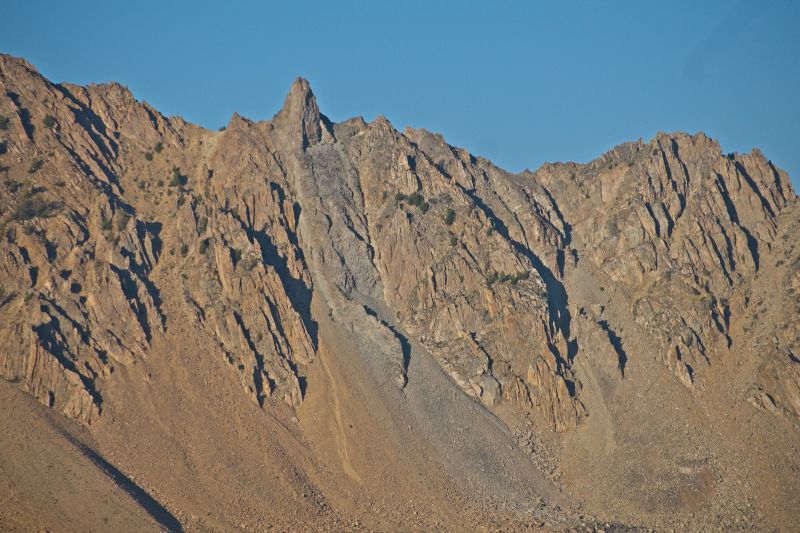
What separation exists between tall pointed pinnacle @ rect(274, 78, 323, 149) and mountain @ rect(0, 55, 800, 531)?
17.8 inches

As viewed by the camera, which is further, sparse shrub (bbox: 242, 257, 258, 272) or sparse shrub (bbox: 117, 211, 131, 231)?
sparse shrub (bbox: 242, 257, 258, 272)

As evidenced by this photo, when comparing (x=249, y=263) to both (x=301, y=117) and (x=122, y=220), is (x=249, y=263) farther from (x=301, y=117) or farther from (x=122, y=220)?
(x=301, y=117)

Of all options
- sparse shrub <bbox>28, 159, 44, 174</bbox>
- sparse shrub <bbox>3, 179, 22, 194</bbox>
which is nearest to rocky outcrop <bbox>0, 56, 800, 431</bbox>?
sparse shrub <bbox>28, 159, 44, 174</bbox>

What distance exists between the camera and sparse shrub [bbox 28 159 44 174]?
116 m

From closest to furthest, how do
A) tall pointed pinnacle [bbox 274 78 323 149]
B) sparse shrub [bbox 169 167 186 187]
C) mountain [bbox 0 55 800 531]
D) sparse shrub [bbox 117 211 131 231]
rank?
mountain [bbox 0 55 800 531], sparse shrub [bbox 117 211 131 231], sparse shrub [bbox 169 167 186 187], tall pointed pinnacle [bbox 274 78 323 149]

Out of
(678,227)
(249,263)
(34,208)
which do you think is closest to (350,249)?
(249,263)

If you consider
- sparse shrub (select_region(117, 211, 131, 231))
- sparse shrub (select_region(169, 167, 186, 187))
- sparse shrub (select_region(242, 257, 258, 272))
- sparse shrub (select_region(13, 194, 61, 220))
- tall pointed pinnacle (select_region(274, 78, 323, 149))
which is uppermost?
tall pointed pinnacle (select_region(274, 78, 323, 149))

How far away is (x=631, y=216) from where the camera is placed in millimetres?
135125

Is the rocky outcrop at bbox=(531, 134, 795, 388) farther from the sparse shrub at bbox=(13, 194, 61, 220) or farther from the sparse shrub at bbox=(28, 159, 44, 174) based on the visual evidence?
the sparse shrub at bbox=(28, 159, 44, 174)

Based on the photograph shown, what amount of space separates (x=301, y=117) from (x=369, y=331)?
1437 inches

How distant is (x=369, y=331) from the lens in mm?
115250

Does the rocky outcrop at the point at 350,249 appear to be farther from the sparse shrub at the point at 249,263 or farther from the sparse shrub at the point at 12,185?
the sparse shrub at the point at 12,185

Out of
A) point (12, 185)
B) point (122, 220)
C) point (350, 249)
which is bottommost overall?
point (12, 185)

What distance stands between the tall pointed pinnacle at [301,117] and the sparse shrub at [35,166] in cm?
3290
